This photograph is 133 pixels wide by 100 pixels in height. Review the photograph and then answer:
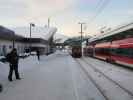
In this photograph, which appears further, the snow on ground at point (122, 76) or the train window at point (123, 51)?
the train window at point (123, 51)

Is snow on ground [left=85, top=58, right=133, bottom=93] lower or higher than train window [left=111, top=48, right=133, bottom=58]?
lower

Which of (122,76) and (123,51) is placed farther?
(123,51)

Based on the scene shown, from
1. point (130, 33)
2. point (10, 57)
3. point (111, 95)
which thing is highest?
point (130, 33)

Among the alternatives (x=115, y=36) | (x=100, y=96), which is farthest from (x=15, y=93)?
(x=115, y=36)

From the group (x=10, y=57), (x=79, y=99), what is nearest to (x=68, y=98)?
(x=79, y=99)

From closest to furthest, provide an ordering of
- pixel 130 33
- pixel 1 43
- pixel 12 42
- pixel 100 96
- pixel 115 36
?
pixel 100 96
pixel 130 33
pixel 115 36
pixel 1 43
pixel 12 42

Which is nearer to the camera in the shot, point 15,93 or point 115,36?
point 15,93

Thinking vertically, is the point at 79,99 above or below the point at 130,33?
below

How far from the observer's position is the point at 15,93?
12.3 metres

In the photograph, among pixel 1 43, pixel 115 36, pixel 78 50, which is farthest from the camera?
pixel 78 50

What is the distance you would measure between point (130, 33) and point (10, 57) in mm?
11439

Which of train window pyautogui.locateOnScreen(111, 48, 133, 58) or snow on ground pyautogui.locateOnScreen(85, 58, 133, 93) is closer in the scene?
snow on ground pyautogui.locateOnScreen(85, 58, 133, 93)

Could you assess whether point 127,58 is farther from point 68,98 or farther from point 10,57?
point 68,98

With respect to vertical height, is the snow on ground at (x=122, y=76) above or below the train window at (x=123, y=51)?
below
